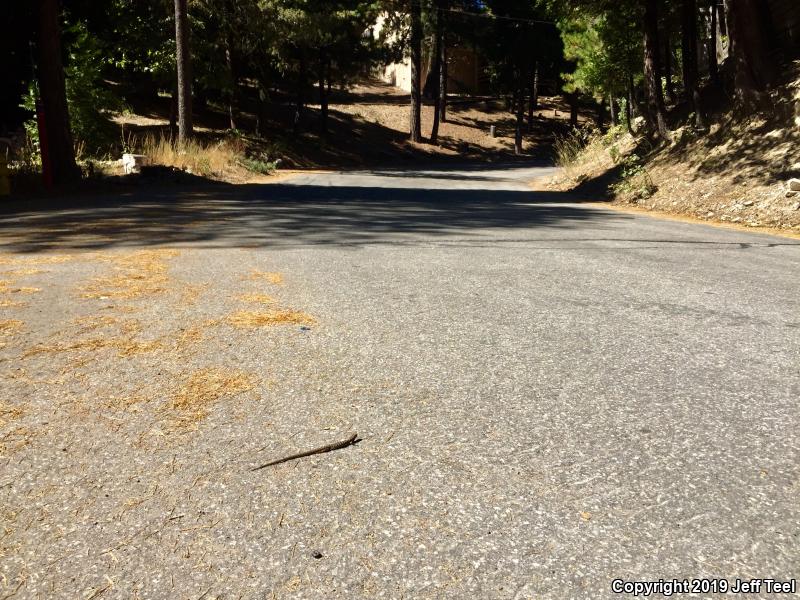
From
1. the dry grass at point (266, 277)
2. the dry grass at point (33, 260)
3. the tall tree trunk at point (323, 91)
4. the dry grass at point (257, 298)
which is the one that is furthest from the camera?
the tall tree trunk at point (323, 91)

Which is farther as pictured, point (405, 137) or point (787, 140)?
point (405, 137)

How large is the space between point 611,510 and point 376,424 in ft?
3.02

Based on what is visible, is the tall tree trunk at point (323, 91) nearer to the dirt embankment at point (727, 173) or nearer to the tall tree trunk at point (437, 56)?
the tall tree trunk at point (437, 56)

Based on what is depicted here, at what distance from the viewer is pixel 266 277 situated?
5.54 meters

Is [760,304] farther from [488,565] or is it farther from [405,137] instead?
[405,137]

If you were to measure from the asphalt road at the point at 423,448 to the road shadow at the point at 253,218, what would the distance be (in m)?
2.57

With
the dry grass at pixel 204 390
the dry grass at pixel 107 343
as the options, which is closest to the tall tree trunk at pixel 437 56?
the dry grass at pixel 107 343

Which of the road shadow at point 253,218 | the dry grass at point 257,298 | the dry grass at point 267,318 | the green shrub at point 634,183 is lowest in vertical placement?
the dry grass at point 267,318

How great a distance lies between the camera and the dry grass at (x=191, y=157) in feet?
62.1

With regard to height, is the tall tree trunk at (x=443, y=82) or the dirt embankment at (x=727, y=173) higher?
the tall tree trunk at (x=443, y=82)

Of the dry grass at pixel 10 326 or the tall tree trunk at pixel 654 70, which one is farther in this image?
the tall tree trunk at pixel 654 70

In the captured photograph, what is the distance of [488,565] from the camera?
5.78 feet

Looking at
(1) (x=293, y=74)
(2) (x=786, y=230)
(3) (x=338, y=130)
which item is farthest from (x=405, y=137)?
(2) (x=786, y=230)

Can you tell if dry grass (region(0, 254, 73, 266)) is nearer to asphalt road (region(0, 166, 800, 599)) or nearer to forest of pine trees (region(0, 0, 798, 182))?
asphalt road (region(0, 166, 800, 599))
